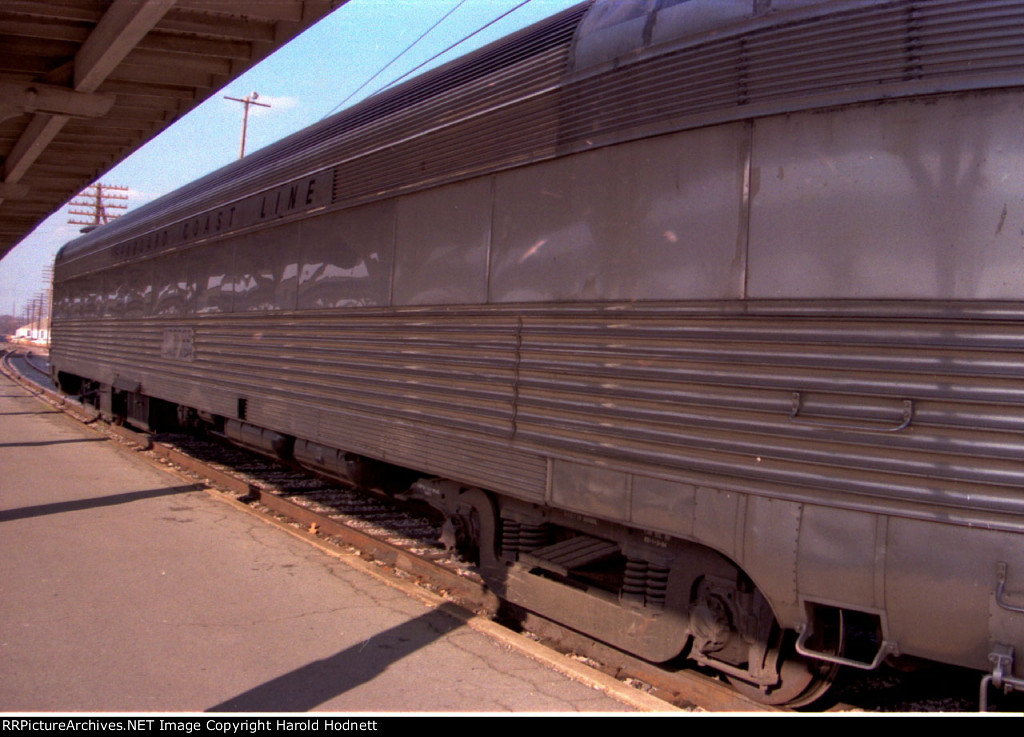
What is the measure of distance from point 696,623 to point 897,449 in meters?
1.27

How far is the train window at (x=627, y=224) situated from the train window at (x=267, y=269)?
2899 mm

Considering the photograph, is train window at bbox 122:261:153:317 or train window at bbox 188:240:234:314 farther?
train window at bbox 122:261:153:317

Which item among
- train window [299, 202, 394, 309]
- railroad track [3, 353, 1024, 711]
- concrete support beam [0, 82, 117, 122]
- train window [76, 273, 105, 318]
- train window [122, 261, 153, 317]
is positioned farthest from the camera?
train window [76, 273, 105, 318]

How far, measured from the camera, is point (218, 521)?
284 inches

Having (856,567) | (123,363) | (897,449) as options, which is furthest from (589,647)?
(123,363)

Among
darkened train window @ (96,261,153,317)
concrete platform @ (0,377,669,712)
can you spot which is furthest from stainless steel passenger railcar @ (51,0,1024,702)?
darkened train window @ (96,261,153,317)

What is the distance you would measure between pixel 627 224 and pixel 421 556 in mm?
3382

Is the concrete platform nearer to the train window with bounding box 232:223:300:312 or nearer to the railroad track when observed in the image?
the railroad track

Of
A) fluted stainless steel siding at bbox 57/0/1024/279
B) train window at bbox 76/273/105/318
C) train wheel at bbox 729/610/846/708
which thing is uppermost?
fluted stainless steel siding at bbox 57/0/1024/279

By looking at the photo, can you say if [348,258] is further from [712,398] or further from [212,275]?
[712,398]

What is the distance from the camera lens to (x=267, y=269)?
24.2 ft

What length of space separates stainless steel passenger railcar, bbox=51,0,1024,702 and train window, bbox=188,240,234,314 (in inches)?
118

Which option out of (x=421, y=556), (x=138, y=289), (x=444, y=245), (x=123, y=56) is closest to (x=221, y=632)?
(x=421, y=556)

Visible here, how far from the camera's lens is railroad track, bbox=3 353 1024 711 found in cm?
383
